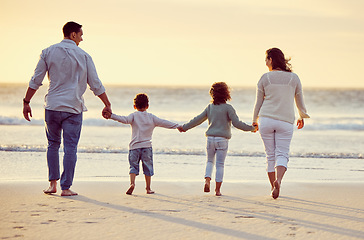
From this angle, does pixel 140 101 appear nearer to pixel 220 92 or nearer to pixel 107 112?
pixel 107 112

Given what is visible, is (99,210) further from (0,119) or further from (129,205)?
(0,119)

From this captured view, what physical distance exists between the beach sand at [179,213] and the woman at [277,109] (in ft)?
1.35

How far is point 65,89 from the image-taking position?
5.09 meters

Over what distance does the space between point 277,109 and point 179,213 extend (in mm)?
1571

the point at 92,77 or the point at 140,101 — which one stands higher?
the point at 92,77

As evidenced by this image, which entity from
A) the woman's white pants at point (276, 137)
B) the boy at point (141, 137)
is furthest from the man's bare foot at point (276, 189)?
the boy at point (141, 137)

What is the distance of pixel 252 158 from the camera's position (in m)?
9.59

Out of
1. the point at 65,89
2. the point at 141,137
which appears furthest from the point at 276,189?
the point at 65,89

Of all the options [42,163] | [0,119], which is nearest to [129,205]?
[42,163]

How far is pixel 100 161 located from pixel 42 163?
933 millimetres

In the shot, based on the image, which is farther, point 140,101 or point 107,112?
point 140,101

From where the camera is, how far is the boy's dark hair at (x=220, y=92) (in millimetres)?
5496

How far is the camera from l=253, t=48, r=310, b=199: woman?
526cm

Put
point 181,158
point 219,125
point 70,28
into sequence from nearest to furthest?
point 70,28
point 219,125
point 181,158
